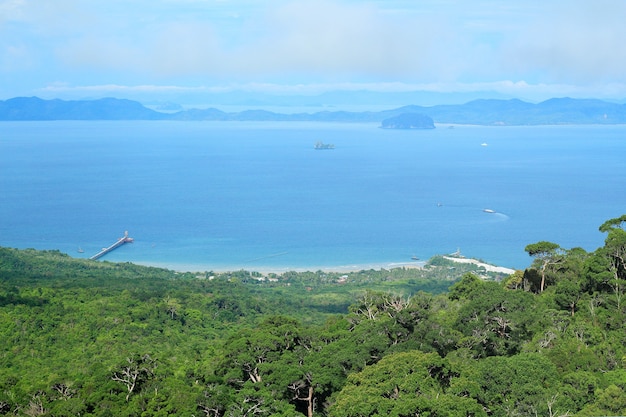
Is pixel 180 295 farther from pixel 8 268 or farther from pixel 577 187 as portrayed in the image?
pixel 577 187

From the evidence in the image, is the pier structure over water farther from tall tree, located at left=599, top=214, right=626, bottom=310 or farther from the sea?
tall tree, located at left=599, top=214, right=626, bottom=310

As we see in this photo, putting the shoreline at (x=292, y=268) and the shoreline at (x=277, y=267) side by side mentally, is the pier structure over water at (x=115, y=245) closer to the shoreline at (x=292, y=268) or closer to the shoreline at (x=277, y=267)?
the shoreline at (x=292, y=268)

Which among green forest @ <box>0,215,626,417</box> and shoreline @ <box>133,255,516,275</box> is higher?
green forest @ <box>0,215,626,417</box>

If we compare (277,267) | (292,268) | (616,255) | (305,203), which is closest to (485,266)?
(292,268)

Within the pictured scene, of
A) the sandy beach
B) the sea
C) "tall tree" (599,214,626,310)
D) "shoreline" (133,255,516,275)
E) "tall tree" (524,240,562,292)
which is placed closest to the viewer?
"tall tree" (599,214,626,310)

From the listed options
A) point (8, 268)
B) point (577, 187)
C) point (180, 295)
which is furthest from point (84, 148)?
point (180, 295)

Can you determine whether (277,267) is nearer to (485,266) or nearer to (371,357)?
(485,266)

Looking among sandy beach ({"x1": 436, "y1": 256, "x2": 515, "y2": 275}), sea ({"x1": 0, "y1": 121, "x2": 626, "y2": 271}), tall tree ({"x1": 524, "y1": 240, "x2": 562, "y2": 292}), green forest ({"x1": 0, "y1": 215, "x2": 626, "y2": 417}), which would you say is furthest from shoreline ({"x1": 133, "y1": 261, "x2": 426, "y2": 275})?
tall tree ({"x1": 524, "y1": 240, "x2": 562, "y2": 292})
